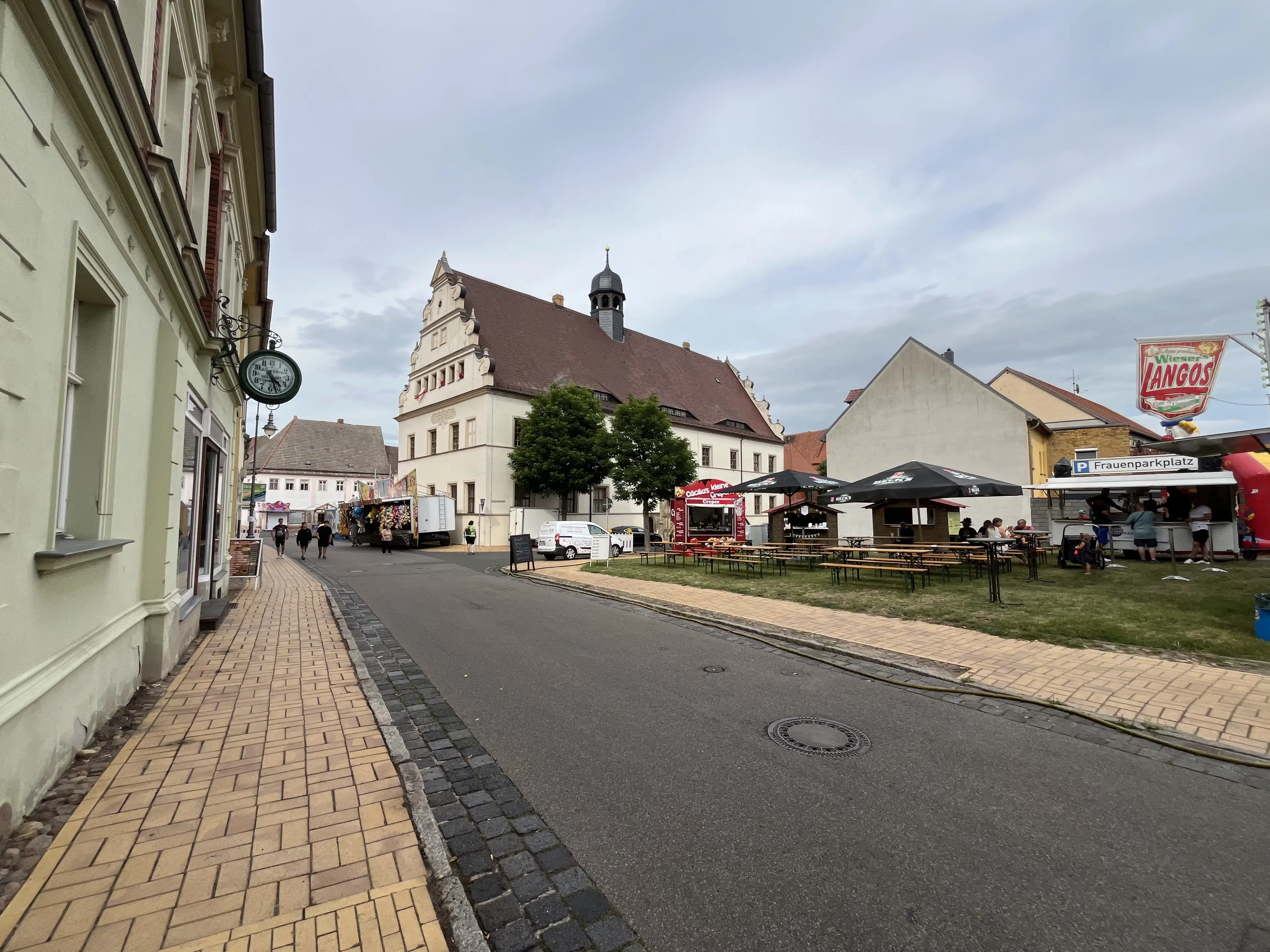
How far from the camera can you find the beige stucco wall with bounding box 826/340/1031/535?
2208cm

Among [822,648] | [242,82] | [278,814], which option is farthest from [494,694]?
[242,82]

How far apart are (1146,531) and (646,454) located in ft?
65.5

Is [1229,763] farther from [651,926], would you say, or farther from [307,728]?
[307,728]

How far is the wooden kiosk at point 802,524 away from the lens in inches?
803

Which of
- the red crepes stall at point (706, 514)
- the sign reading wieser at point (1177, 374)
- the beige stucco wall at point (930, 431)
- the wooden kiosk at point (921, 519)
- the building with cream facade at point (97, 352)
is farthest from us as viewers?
the red crepes stall at point (706, 514)

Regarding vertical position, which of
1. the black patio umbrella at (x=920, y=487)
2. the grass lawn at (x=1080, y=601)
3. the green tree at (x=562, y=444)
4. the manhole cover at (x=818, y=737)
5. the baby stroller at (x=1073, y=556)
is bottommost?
the manhole cover at (x=818, y=737)

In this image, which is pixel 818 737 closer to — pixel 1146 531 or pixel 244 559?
pixel 244 559

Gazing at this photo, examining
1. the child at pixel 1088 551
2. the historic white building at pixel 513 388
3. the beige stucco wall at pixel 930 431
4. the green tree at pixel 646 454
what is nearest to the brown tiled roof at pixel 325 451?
the historic white building at pixel 513 388

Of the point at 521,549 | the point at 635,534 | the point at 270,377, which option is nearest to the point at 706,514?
the point at 635,534

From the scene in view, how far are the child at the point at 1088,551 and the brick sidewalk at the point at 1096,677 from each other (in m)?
7.98

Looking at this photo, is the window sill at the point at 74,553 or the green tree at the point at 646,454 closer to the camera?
the window sill at the point at 74,553

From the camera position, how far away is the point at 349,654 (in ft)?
24.3

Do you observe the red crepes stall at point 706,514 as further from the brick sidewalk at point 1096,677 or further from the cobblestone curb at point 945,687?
the brick sidewalk at point 1096,677

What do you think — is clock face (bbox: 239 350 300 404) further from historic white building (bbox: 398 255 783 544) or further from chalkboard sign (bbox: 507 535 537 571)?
historic white building (bbox: 398 255 783 544)
